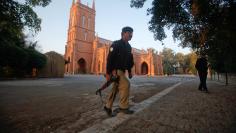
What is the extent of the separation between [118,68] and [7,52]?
16.0 metres

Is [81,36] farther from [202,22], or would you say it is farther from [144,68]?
[202,22]

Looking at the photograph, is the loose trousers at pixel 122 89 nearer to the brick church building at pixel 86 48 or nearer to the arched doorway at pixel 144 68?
the brick church building at pixel 86 48

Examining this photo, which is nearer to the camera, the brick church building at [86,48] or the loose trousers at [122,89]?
the loose trousers at [122,89]

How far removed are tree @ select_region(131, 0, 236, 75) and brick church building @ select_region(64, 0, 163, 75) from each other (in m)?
46.1

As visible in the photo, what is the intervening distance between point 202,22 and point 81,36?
55.1m

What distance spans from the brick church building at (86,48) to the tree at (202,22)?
151ft

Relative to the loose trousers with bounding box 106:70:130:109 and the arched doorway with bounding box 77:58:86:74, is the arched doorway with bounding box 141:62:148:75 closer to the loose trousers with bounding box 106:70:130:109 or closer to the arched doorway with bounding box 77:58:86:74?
the arched doorway with bounding box 77:58:86:74

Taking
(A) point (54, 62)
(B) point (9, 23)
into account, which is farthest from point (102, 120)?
(A) point (54, 62)

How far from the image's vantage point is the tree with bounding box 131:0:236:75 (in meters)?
7.31

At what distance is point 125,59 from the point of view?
12.4 ft

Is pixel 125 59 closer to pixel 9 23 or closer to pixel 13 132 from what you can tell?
pixel 13 132

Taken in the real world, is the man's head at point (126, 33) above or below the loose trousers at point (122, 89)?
above

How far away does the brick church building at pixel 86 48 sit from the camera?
57.9m

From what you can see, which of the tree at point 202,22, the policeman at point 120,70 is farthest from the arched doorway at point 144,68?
the policeman at point 120,70
